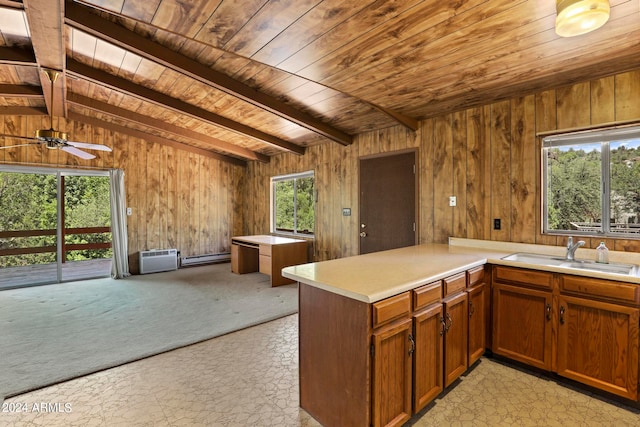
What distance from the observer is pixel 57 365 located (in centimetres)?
245

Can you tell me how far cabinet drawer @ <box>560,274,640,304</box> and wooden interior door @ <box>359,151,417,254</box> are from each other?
1.77 meters

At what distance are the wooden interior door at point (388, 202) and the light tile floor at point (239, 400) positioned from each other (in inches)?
69.6

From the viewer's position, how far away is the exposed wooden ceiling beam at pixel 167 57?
238cm

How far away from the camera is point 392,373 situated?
160cm

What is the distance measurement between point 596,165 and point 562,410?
1.98 metres

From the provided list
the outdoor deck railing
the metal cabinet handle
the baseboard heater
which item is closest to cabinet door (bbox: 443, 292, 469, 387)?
the metal cabinet handle

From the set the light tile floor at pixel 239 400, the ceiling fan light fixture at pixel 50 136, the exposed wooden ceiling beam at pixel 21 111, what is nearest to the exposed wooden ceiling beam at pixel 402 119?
the light tile floor at pixel 239 400

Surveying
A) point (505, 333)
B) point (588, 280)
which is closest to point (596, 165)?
point (588, 280)

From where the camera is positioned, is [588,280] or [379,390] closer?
[379,390]

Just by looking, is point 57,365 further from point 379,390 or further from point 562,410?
point 562,410

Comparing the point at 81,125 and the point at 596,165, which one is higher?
the point at 81,125

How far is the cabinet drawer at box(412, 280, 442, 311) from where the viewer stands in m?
1.73

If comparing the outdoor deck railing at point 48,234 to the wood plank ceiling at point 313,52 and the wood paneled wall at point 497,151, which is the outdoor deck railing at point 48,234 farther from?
the wood paneled wall at point 497,151

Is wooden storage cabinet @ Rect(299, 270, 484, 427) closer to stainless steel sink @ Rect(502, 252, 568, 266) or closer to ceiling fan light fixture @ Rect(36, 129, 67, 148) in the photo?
stainless steel sink @ Rect(502, 252, 568, 266)
